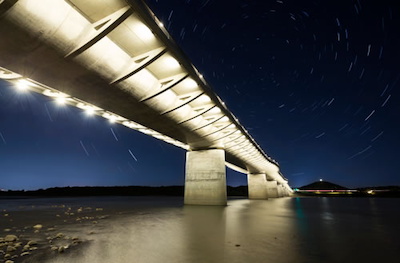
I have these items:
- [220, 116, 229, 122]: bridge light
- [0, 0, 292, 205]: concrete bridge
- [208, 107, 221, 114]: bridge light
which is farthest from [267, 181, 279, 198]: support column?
[208, 107, 221, 114]: bridge light

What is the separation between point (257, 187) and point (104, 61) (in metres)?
43.4

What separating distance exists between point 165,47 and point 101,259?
7.33 meters

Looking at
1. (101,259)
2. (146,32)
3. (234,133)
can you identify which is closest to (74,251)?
(101,259)

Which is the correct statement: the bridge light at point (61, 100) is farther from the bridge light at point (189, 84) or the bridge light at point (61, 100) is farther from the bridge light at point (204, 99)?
the bridge light at point (204, 99)

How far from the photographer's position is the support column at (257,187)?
4498 centimetres

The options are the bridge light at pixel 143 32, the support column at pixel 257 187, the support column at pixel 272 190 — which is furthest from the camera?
the support column at pixel 272 190

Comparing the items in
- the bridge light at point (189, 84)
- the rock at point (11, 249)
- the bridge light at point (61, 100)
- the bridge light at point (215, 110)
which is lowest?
the rock at point (11, 249)

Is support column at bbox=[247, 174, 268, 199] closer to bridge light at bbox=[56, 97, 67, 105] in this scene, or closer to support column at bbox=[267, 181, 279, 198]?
support column at bbox=[267, 181, 279, 198]

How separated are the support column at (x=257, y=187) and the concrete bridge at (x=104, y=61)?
3274 cm

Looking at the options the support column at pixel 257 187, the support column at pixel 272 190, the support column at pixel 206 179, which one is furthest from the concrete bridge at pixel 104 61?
the support column at pixel 272 190

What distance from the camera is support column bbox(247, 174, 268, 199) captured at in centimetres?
4498

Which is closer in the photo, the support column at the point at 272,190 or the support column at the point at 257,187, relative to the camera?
the support column at the point at 257,187

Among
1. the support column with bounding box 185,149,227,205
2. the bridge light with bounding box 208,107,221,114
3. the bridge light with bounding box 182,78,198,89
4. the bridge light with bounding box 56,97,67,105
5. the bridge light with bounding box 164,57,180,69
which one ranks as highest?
the bridge light with bounding box 208,107,221,114

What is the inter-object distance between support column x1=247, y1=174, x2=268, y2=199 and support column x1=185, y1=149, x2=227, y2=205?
26.4m
